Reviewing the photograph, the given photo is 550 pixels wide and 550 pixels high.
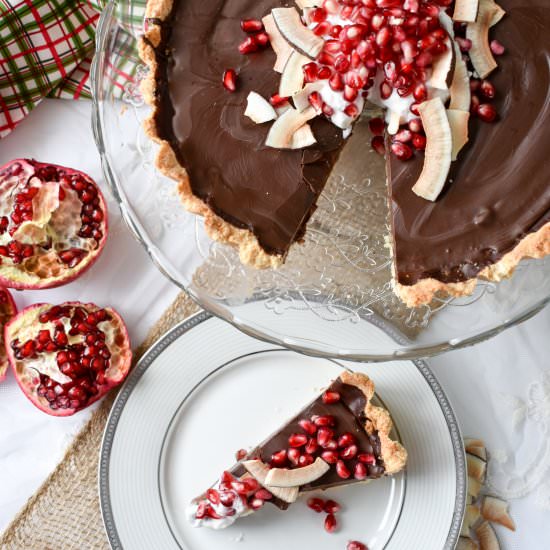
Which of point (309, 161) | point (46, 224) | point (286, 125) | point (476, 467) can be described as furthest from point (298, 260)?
point (476, 467)

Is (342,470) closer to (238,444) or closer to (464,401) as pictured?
(238,444)

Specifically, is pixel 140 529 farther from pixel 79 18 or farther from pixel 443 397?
pixel 79 18

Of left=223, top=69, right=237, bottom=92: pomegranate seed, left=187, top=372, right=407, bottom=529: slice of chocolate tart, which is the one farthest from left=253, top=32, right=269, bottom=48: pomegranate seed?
left=187, top=372, right=407, bottom=529: slice of chocolate tart

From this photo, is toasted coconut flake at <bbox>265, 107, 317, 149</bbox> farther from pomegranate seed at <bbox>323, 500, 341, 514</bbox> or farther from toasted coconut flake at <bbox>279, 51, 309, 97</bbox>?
pomegranate seed at <bbox>323, 500, 341, 514</bbox>

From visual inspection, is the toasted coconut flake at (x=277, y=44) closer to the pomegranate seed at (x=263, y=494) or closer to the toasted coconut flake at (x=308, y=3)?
the toasted coconut flake at (x=308, y=3)

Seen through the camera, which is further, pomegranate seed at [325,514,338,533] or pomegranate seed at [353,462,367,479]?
pomegranate seed at [325,514,338,533]

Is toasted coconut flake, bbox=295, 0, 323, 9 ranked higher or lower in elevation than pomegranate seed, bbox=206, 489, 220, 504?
higher

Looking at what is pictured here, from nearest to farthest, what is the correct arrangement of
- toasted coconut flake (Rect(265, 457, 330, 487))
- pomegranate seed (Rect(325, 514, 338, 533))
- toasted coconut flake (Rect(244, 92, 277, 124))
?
toasted coconut flake (Rect(244, 92, 277, 124)) → toasted coconut flake (Rect(265, 457, 330, 487)) → pomegranate seed (Rect(325, 514, 338, 533))

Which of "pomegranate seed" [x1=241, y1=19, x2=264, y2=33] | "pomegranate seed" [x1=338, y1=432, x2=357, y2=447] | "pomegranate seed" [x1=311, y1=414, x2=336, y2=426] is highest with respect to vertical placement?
"pomegranate seed" [x1=241, y1=19, x2=264, y2=33]
